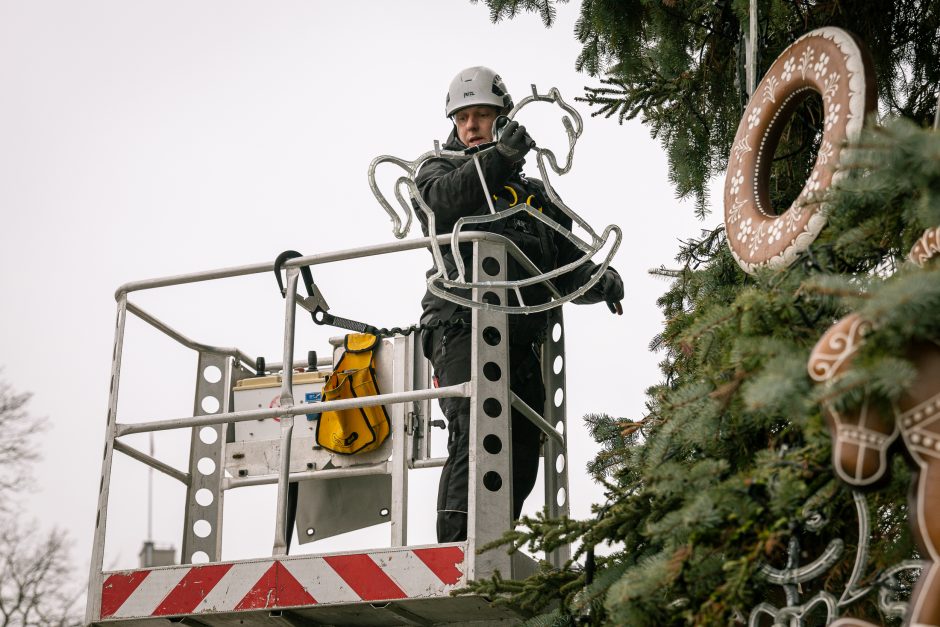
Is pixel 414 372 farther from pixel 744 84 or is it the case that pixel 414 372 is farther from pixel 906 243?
pixel 906 243

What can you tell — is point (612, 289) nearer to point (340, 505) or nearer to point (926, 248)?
point (340, 505)

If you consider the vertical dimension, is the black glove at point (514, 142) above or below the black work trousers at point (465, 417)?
above

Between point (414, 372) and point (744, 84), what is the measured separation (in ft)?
7.32

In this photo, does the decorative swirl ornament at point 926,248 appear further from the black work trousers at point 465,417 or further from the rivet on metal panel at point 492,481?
the black work trousers at point 465,417

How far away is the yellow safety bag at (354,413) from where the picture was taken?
7.29 metres

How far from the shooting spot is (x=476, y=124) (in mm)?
7527

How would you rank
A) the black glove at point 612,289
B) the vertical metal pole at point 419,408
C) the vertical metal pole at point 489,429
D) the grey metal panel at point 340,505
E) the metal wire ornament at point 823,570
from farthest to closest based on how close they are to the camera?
the grey metal panel at point 340,505
the vertical metal pole at point 419,408
the black glove at point 612,289
the vertical metal pole at point 489,429
the metal wire ornament at point 823,570

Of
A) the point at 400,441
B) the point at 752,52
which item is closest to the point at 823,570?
the point at 752,52

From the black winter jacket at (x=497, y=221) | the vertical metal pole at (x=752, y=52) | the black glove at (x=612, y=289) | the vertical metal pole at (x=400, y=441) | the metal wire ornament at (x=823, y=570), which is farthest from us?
the black glove at (x=612, y=289)

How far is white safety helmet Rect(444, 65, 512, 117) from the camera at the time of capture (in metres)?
7.49

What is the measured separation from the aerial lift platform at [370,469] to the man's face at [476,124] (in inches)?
18.5

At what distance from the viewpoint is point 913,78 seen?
659cm

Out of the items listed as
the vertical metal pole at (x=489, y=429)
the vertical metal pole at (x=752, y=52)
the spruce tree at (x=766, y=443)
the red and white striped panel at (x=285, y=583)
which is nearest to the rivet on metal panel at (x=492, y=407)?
the vertical metal pole at (x=489, y=429)

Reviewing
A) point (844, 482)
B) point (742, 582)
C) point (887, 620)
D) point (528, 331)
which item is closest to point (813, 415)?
point (844, 482)
